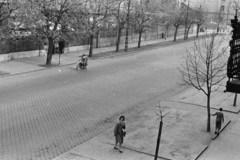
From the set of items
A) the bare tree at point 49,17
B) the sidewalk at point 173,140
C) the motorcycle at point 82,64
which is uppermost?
the bare tree at point 49,17

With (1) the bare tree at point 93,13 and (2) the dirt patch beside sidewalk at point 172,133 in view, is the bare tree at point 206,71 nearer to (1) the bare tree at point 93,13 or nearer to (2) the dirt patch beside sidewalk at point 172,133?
(2) the dirt patch beside sidewalk at point 172,133

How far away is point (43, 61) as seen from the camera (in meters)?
28.7

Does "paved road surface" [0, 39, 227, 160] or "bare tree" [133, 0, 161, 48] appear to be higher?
"bare tree" [133, 0, 161, 48]

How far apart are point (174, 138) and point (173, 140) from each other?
0.22 meters

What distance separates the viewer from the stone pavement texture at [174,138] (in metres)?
11.1

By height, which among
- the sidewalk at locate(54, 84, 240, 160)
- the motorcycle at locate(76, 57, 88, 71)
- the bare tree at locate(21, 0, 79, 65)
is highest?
the bare tree at locate(21, 0, 79, 65)

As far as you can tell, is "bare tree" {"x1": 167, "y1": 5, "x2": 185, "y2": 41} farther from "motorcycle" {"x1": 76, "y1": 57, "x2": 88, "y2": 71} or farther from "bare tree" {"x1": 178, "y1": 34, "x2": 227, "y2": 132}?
"motorcycle" {"x1": 76, "y1": 57, "x2": 88, "y2": 71}

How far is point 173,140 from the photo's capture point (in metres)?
12.5

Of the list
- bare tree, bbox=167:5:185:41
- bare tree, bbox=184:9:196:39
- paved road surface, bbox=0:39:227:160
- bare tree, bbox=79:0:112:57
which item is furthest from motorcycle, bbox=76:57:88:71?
bare tree, bbox=184:9:196:39

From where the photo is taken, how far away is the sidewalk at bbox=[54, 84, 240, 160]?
11.1 m

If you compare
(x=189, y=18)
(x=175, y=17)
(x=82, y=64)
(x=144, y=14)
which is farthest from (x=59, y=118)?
(x=189, y=18)

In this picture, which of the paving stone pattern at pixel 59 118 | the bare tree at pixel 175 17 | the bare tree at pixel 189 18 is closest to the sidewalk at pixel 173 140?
the paving stone pattern at pixel 59 118

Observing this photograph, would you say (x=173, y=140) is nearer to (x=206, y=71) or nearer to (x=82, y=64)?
(x=206, y=71)

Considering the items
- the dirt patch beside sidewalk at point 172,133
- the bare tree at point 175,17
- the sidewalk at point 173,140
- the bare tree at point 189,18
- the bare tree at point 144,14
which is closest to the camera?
the sidewalk at point 173,140
